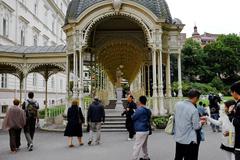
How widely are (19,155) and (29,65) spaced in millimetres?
13060

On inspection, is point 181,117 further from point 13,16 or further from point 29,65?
point 13,16

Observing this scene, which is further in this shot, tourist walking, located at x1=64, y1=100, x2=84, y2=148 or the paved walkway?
tourist walking, located at x1=64, y1=100, x2=84, y2=148

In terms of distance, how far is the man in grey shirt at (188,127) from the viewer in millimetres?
6379

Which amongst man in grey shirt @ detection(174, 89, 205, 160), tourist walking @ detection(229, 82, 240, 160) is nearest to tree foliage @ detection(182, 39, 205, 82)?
man in grey shirt @ detection(174, 89, 205, 160)

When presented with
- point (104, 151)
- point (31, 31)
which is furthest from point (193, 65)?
point (104, 151)

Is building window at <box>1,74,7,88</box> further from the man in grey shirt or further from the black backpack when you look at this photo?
the man in grey shirt

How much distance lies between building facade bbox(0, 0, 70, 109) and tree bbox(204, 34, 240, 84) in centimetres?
3097

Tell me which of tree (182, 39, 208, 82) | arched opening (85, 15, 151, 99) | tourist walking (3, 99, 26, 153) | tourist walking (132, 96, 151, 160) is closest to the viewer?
tourist walking (132, 96, 151, 160)

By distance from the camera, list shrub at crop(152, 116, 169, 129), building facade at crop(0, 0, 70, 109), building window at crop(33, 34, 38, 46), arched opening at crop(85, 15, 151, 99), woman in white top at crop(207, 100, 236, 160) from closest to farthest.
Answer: woman in white top at crop(207, 100, 236, 160), shrub at crop(152, 116, 169, 129), arched opening at crop(85, 15, 151, 99), building facade at crop(0, 0, 70, 109), building window at crop(33, 34, 38, 46)

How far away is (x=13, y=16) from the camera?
36.9 meters

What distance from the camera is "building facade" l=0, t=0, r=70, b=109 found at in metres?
33.8

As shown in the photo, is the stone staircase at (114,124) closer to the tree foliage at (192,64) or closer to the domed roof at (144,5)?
the domed roof at (144,5)

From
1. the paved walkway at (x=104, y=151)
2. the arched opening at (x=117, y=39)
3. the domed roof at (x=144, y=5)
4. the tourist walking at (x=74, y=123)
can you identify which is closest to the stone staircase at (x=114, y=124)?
the paved walkway at (x=104, y=151)

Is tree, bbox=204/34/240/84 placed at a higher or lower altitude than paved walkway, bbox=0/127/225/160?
higher
